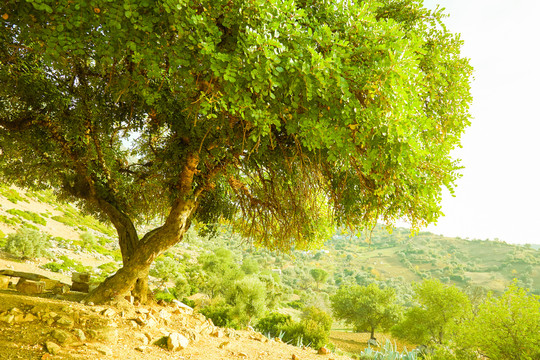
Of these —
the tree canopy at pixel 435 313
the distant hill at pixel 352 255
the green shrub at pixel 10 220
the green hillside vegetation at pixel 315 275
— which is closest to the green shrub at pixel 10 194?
the distant hill at pixel 352 255

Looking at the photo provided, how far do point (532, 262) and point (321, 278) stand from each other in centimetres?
5156

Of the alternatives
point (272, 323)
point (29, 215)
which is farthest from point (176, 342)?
point (29, 215)

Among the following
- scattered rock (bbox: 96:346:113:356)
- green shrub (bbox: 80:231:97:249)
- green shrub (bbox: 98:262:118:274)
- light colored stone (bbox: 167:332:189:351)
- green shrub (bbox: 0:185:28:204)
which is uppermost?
green shrub (bbox: 0:185:28:204)

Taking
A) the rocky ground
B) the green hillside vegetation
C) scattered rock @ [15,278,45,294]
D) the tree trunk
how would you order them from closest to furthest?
the rocky ground < the tree trunk < scattered rock @ [15,278,45,294] < the green hillside vegetation

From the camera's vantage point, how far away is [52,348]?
3873mm

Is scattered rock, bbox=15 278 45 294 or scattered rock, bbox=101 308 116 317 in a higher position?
scattered rock, bbox=101 308 116 317

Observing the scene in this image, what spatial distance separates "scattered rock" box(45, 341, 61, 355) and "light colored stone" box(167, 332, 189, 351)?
179 centimetres

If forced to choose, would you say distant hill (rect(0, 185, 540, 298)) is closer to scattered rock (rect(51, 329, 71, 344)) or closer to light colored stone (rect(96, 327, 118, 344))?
light colored stone (rect(96, 327, 118, 344))

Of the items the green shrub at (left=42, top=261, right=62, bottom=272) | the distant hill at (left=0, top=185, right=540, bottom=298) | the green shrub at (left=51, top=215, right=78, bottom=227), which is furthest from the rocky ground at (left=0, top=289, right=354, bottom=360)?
the green shrub at (left=51, top=215, right=78, bottom=227)

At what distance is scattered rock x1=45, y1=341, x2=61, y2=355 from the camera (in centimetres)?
385

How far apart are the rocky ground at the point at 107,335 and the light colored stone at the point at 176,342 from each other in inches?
0.4

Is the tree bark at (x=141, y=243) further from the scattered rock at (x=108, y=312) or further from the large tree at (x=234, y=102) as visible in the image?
the scattered rock at (x=108, y=312)

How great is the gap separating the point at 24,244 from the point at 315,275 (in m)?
45.8

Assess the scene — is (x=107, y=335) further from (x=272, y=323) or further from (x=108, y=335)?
(x=272, y=323)
